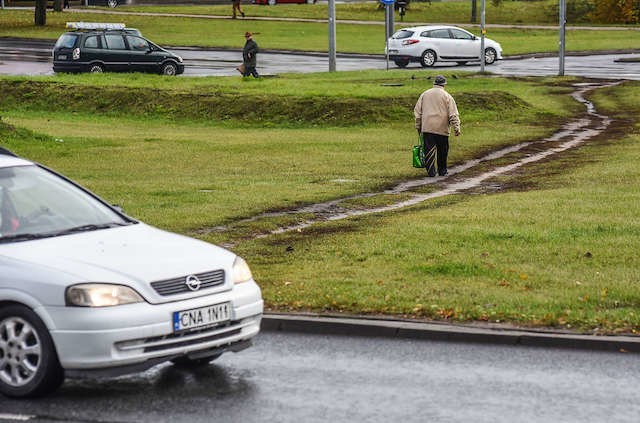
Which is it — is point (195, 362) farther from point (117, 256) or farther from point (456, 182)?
point (456, 182)

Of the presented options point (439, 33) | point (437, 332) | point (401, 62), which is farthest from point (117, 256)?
point (439, 33)

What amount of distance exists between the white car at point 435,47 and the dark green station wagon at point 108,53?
8419 mm

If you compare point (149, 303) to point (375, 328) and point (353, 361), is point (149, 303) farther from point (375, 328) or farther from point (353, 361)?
point (375, 328)

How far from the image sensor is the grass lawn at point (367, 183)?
10.8 m

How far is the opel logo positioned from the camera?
7.80 meters

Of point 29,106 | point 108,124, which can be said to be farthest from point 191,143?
point 29,106

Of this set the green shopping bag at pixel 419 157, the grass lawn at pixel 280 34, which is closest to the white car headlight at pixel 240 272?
the green shopping bag at pixel 419 157

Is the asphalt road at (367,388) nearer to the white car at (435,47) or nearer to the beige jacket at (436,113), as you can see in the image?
the beige jacket at (436,113)

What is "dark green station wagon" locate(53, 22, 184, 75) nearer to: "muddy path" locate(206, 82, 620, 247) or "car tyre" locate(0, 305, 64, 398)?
"muddy path" locate(206, 82, 620, 247)

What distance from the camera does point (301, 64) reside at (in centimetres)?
4659

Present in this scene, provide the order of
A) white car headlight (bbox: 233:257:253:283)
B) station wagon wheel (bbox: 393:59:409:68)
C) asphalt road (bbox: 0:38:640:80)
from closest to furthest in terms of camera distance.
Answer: white car headlight (bbox: 233:257:253:283) < asphalt road (bbox: 0:38:640:80) < station wagon wheel (bbox: 393:59:409:68)

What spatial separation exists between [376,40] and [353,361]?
51554mm

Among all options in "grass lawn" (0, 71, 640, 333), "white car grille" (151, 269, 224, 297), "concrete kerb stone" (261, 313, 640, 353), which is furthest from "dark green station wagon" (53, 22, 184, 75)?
"white car grille" (151, 269, 224, 297)

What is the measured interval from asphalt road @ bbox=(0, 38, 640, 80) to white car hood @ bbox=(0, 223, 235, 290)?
32.9 metres
